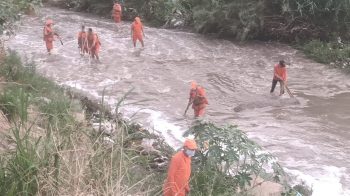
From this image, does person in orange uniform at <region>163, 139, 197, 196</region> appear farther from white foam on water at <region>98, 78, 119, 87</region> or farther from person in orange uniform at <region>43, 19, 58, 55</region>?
person in orange uniform at <region>43, 19, 58, 55</region>

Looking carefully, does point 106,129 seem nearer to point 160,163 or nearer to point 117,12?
point 160,163

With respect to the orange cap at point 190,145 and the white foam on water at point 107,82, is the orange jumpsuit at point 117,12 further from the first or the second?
the orange cap at point 190,145

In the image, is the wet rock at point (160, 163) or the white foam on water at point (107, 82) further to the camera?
the white foam on water at point (107, 82)

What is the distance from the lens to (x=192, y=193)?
19.8 ft

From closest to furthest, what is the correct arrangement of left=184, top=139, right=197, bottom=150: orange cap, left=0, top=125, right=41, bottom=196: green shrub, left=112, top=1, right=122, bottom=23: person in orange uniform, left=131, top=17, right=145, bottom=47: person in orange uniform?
left=0, top=125, right=41, bottom=196: green shrub < left=184, top=139, right=197, bottom=150: orange cap < left=131, top=17, right=145, bottom=47: person in orange uniform < left=112, top=1, right=122, bottom=23: person in orange uniform

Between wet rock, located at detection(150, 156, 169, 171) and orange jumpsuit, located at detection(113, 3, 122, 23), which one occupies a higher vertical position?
orange jumpsuit, located at detection(113, 3, 122, 23)

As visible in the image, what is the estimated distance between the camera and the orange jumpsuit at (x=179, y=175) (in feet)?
18.4

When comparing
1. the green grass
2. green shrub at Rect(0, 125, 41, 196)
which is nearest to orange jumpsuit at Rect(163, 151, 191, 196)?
green shrub at Rect(0, 125, 41, 196)

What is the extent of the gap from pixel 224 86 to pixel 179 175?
8.75m

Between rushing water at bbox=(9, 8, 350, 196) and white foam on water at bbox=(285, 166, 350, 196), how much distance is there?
0.02m

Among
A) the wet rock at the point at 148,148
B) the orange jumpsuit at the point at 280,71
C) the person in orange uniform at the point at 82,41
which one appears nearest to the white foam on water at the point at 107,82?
the person in orange uniform at the point at 82,41

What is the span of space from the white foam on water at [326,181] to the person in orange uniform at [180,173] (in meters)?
3.08

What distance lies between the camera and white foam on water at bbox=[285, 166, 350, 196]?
27.3 ft

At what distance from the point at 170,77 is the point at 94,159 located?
425 inches
